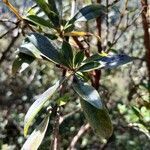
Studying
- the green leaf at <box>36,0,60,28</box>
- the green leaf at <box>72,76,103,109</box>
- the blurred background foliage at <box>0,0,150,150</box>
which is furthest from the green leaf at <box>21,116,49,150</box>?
the blurred background foliage at <box>0,0,150,150</box>

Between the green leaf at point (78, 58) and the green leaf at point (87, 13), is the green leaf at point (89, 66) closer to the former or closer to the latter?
the green leaf at point (78, 58)

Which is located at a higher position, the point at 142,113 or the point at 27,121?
the point at 27,121

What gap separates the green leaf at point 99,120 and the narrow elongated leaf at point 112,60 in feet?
0.32

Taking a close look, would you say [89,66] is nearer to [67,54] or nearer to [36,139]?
[67,54]

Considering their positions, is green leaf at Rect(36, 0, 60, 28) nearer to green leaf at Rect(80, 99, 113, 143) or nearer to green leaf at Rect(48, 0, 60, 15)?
green leaf at Rect(48, 0, 60, 15)

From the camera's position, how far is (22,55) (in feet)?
3.27

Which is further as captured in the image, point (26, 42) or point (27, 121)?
Result: point (26, 42)

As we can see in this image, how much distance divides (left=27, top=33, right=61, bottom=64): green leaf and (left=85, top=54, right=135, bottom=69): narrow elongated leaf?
0.07 meters

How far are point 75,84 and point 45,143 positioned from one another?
1.54 meters

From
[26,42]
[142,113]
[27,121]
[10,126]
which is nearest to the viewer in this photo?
[27,121]

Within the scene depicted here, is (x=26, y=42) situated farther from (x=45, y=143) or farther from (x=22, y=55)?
(x=45, y=143)

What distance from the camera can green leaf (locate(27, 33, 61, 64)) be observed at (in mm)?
928

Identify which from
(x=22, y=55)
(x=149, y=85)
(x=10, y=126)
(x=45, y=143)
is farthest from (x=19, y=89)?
(x=22, y=55)

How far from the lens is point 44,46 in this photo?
94cm
